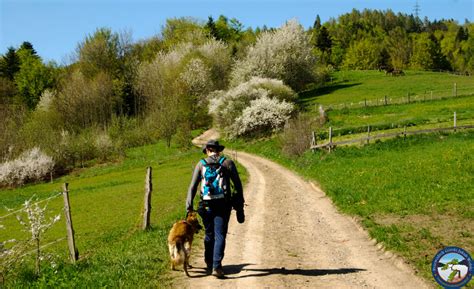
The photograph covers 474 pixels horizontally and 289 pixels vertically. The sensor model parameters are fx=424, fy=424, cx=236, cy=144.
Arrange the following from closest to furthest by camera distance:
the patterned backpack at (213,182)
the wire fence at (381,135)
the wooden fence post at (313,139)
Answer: the patterned backpack at (213,182), the wire fence at (381,135), the wooden fence post at (313,139)

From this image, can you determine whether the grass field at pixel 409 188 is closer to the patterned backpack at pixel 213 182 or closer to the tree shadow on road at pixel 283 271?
the tree shadow on road at pixel 283 271

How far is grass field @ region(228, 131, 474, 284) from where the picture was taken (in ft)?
36.9

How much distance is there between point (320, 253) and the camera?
1098 centimetres

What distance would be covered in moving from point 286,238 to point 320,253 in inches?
69.8

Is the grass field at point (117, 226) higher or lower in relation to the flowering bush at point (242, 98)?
lower

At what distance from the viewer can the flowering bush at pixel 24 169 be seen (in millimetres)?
50688

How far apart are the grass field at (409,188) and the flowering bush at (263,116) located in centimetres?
1901

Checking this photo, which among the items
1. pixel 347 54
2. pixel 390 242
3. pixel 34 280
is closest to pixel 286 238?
pixel 390 242

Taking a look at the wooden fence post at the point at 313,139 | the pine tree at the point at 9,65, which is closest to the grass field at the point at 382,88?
the wooden fence post at the point at 313,139

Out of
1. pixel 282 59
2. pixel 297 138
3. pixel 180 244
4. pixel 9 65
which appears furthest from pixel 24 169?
pixel 180 244

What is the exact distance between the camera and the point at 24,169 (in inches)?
2003

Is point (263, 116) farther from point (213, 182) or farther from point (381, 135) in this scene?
point (213, 182)

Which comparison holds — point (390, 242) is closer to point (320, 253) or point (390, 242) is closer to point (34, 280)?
point (320, 253)

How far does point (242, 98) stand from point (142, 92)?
27.5 m
